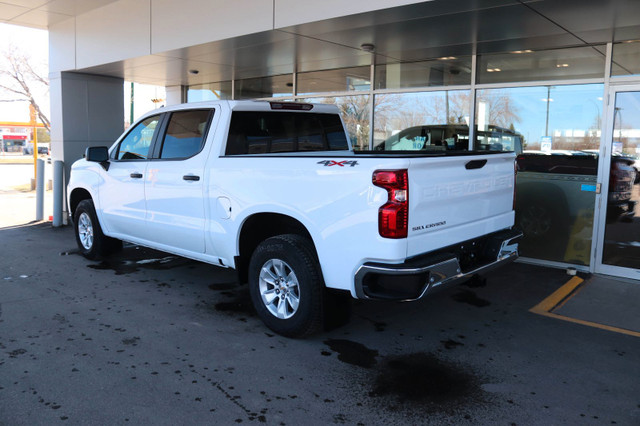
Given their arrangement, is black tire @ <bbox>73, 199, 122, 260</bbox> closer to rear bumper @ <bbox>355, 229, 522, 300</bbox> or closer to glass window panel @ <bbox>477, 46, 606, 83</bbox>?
rear bumper @ <bbox>355, 229, 522, 300</bbox>

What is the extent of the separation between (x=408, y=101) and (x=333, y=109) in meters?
3.08

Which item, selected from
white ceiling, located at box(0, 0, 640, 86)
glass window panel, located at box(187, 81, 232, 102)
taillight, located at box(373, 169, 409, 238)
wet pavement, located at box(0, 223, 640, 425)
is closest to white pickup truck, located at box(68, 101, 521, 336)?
taillight, located at box(373, 169, 409, 238)

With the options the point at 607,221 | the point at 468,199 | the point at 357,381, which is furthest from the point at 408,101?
the point at 357,381

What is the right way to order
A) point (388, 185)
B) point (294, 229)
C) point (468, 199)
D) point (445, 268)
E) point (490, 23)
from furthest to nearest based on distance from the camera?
point (490, 23), point (294, 229), point (468, 199), point (445, 268), point (388, 185)

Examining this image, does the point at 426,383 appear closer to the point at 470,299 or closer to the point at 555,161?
the point at 470,299

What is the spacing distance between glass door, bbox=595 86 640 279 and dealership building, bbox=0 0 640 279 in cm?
1

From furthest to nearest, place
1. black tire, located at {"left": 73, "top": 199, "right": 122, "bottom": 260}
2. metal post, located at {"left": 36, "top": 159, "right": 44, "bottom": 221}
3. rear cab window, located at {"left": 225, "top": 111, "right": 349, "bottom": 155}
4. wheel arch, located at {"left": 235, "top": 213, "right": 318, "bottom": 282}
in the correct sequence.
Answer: metal post, located at {"left": 36, "top": 159, "right": 44, "bottom": 221} < black tire, located at {"left": 73, "top": 199, "right": 122, "bottom": 260} < rear cab window, located at {"left": 225, "top": 111, "right": 349, "bottom": 155} < wheel arch, located at {"left": 235, "top": 213, "right": 318, "bottom": 282}

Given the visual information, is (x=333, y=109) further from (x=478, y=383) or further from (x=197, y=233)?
(x=478, y=383)

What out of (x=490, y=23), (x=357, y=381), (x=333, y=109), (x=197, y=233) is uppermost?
(x=490, y=23)

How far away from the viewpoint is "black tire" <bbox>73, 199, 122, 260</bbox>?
7209mm

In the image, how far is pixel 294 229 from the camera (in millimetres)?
4707

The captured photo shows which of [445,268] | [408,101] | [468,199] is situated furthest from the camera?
[408,101]

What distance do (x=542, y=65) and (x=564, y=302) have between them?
11.4 ft

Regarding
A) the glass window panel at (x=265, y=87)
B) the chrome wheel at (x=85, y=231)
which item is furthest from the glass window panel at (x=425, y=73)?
the chrome wheel at (x=85, y=231)
